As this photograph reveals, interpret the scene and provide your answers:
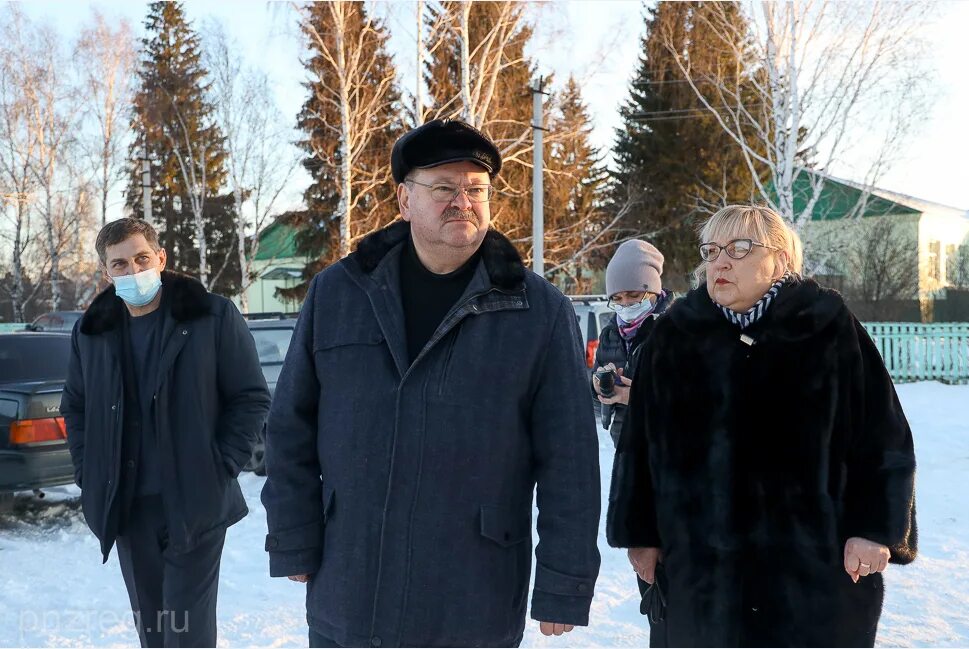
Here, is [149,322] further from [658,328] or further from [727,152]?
[727,152]

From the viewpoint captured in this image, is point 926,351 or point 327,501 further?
point 926,351

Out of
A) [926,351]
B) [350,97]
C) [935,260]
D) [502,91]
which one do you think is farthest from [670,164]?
[926,351]

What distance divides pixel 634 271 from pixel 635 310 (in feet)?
0.66

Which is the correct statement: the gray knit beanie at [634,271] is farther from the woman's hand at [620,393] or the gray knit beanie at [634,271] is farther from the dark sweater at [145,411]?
the dark sweater at [145,411]

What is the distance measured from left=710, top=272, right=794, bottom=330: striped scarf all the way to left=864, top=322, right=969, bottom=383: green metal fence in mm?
15770

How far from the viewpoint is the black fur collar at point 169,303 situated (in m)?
3.55

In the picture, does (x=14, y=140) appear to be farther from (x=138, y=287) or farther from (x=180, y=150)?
(x=138, y=287)

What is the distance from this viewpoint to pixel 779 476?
2621 millimetres

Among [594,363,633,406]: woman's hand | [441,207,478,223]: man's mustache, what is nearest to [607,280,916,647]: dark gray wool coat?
[441,207,478,223]: man's mustache

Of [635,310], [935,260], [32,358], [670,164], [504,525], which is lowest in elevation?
[504,525]

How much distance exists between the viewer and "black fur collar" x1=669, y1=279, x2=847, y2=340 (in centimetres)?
267

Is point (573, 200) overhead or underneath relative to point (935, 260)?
overhead

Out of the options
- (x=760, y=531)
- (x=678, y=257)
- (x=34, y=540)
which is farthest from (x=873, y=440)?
(x=678, y=257)

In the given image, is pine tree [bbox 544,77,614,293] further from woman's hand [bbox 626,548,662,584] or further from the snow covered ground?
woman's hand [bbox 626,548,662,584]
